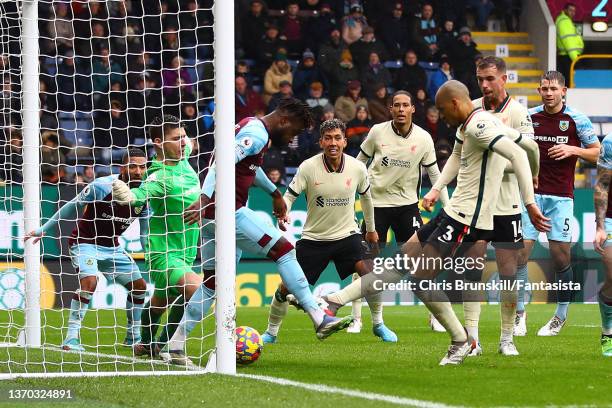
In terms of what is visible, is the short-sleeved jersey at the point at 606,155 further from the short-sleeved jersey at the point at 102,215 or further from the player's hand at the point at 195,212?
the short-sleeved jersey at the point at 102,215

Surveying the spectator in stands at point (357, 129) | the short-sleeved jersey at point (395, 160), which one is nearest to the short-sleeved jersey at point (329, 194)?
the short-sleeved jersey at point (395, 160)

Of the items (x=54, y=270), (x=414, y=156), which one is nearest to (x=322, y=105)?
(x=54, y=270)

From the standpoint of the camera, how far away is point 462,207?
877 cm

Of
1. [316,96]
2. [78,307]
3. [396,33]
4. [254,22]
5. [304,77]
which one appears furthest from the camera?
[396,33]

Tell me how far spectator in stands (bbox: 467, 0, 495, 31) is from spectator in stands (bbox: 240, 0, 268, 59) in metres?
5.62

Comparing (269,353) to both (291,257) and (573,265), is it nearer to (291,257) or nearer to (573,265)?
(291,257)

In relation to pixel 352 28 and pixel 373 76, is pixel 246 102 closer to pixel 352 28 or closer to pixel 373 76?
pixel 373 76

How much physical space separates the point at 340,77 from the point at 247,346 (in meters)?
12.8

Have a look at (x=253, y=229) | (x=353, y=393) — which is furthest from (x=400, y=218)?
(x=353, y=393)

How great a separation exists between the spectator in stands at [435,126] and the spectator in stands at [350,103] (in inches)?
47.8

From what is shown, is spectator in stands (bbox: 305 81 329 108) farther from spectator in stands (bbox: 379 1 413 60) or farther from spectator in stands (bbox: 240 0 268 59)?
spectator in stands (bbox: 379 1 413 60)

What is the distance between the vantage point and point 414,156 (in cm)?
1258

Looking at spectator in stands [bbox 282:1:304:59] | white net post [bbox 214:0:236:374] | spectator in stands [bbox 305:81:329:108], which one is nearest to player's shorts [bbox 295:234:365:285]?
white net post [bbox 214:0:236:374]

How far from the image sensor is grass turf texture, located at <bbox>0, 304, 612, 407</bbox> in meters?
6.81
